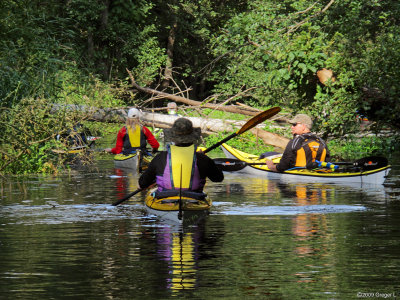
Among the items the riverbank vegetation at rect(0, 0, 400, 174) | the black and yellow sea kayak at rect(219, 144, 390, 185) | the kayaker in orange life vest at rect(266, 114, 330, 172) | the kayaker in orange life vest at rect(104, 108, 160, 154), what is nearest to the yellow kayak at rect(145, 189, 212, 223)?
the riverbank vegetation at rect(0, 0, 400, 174)

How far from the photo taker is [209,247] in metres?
9.06

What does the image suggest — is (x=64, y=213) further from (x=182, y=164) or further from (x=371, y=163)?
(x=371, y=163)

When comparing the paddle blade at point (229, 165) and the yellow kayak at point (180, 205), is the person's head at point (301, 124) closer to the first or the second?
the paddle blade at point (229, 165)

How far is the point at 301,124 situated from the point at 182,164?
19.7 ft

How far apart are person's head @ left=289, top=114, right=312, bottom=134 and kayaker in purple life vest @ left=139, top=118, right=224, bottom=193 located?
5.59 metres

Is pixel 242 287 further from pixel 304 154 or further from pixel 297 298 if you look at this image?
pixel 304 154

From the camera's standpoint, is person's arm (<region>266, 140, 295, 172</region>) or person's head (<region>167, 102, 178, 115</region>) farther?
person's head (<region>167, 102, 178, 115</region>)

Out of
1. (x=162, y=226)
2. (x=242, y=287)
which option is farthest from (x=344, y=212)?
(x=242, y=287)

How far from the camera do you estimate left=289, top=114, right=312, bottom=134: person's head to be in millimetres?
15977

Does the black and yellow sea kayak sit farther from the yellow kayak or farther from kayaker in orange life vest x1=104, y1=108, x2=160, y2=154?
the yellow kayak

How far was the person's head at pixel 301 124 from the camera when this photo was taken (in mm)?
15977

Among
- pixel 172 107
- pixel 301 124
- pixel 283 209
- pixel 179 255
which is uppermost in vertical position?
pixel 172 107

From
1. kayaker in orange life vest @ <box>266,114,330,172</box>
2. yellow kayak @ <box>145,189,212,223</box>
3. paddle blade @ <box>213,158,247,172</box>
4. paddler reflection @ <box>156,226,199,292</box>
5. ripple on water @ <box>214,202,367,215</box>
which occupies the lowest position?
paddler reflection @ <box>156,226,199,292</box>

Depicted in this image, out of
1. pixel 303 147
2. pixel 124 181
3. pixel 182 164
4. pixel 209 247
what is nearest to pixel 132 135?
pixel 124 181
